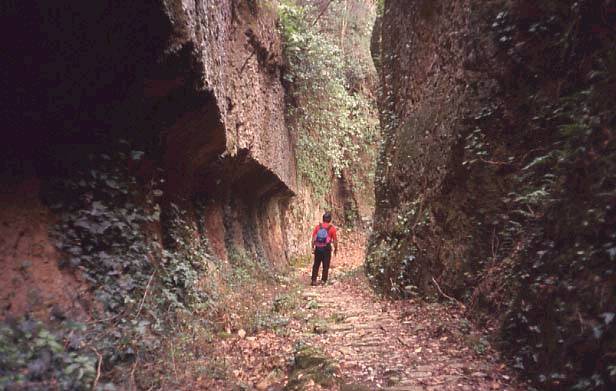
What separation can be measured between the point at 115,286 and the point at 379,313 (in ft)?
14.4

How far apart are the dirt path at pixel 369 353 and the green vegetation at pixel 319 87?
314 inches

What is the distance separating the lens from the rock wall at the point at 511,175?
3.21m

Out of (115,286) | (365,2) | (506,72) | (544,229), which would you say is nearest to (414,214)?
(506,72)

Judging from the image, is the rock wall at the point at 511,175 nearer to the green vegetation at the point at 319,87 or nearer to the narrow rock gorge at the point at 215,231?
the narrow rock gorge at the point at 215,231

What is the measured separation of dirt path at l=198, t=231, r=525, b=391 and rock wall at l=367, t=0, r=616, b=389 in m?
0.36

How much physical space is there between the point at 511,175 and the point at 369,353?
3014mm

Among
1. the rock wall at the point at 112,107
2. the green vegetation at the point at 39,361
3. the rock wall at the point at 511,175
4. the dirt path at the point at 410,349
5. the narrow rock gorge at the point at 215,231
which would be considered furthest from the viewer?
the dirt path at the point at 410,349

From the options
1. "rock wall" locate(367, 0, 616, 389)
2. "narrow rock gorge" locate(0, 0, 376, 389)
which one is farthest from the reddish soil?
"rock wall" locate(367, 0, 616, 389)

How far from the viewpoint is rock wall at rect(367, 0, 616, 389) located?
10.5ft

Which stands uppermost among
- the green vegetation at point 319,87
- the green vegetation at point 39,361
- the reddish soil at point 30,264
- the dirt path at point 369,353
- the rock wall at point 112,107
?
the green vegetation at point 319,87

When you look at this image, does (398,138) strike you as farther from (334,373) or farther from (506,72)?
(334,373)

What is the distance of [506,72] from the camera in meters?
5.68

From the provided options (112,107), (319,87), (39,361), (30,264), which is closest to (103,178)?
(112,107)

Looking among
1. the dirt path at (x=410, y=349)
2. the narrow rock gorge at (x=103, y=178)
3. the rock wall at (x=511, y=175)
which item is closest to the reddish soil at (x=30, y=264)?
the narrow rock gorge at (x=103, y=178)
